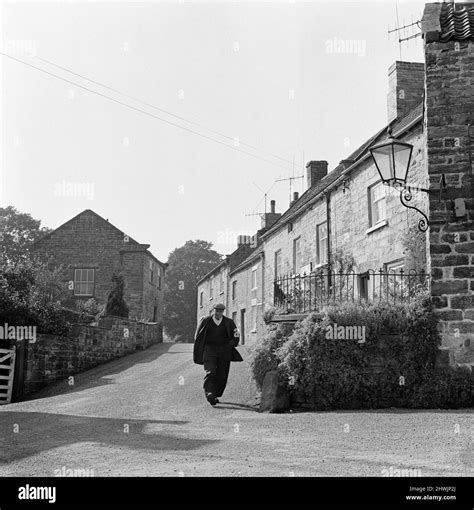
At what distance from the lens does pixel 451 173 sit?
463 inches

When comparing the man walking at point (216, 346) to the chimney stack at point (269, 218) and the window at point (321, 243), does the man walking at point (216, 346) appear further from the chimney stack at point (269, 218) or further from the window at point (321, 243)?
the chimney stack at point (269, 218)

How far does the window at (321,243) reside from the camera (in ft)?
66.6

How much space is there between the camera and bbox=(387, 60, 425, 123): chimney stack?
60.2 ft

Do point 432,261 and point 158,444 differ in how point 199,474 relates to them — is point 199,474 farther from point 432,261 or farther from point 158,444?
point 432,261

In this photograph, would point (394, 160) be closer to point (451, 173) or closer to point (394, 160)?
point (394, 160)

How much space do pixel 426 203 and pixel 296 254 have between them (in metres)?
11.2

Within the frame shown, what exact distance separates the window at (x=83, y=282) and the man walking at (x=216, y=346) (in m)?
23.7

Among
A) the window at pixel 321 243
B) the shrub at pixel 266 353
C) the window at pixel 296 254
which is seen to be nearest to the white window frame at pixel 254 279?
the window at pixel 296 254

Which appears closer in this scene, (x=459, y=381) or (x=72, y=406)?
(x=459, y=381)

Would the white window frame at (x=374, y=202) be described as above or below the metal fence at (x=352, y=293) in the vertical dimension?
above
